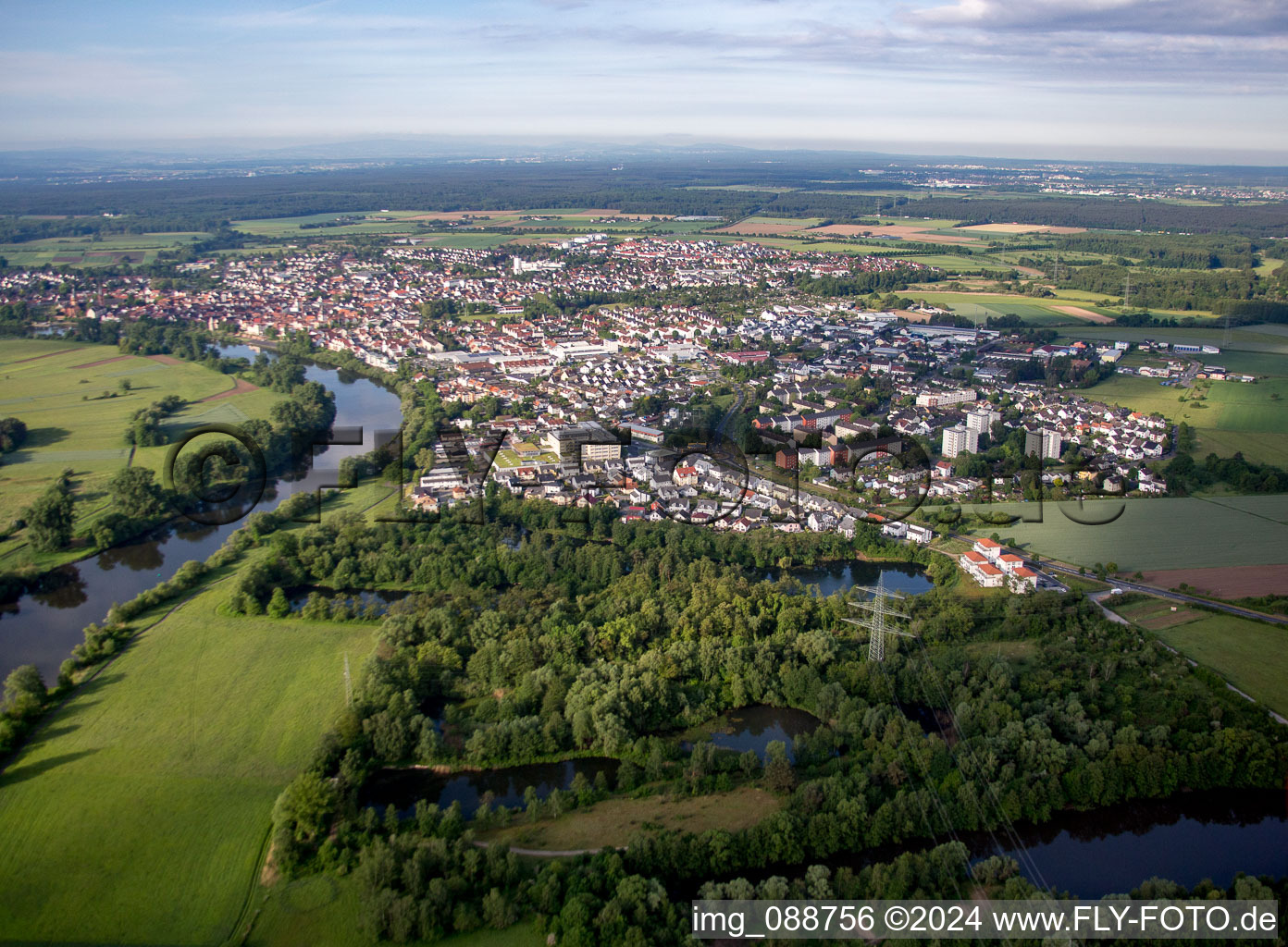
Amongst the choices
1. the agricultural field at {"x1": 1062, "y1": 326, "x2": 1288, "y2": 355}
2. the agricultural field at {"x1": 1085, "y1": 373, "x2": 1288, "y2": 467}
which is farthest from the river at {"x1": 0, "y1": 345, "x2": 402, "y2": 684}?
the agricultural field at {"x1": 1062, "y1": 326, "x2": 1288, "y2": 355}

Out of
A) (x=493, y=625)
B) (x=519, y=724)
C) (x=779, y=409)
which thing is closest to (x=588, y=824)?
(x=519, y=724)

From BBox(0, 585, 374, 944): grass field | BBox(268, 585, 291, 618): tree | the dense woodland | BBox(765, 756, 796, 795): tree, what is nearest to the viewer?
BBox(0, 585, 374, 944): grass field

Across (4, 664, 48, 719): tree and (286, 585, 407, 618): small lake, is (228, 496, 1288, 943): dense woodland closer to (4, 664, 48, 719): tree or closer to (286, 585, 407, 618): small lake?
(286, 585, 407, 618): small lake

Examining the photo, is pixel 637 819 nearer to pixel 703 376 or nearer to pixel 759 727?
pixel 759 727

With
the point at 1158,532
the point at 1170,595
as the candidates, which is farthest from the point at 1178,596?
the point at 1158,532

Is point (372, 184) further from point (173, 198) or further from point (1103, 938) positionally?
point (1103, 938)

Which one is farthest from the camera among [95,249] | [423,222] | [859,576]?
[423,222]
